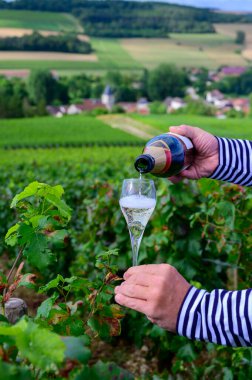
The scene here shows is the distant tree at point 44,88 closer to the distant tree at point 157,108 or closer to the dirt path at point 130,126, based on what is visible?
the dirt path at point 130,126

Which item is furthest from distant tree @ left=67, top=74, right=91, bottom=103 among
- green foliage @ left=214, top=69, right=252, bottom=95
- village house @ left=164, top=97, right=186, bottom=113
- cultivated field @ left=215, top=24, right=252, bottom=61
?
cultivated field @ left=215, top=24, right=252, bottom=61

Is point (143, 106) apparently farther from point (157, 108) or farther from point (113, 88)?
point (113, 88)

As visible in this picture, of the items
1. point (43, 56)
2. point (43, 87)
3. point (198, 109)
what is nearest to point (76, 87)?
point (43, 56)

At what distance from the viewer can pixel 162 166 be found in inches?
102

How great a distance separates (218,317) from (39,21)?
80393 mm

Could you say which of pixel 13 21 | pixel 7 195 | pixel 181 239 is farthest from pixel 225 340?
pixel 13 21

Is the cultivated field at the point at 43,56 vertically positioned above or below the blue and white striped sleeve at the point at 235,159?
below

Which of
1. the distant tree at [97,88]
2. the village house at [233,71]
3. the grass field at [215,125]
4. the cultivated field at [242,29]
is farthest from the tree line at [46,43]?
the cultivated field at [242,29]

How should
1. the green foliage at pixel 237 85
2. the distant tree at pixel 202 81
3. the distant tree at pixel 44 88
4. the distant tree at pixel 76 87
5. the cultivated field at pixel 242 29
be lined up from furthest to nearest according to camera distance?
the distant tree at pixel 202 81, the green foliage at pixel 237 85, the cultivated field at pixel 242 29, the distant tree at pixel 76 87, the distant tree at pixel 44 88

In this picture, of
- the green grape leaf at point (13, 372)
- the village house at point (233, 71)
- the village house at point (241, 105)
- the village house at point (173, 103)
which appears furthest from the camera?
the village house at point (233, 71)

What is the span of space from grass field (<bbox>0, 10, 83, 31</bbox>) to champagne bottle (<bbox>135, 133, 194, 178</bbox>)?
2915 inches

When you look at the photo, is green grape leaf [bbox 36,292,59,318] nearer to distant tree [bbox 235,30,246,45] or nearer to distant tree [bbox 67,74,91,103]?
distant tree [bbox 67,74,91,103]

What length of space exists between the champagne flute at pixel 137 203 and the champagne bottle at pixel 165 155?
0.25 m

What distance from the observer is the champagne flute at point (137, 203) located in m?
2.11
